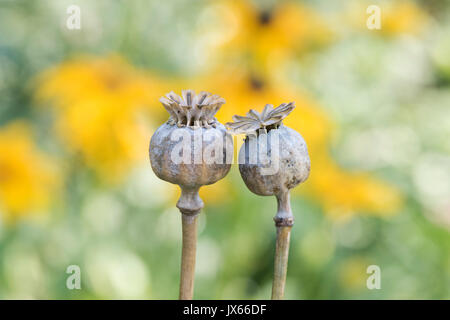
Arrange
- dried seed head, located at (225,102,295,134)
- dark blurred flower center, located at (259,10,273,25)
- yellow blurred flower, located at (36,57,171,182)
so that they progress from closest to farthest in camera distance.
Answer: dried seed head, located at (225,102,295,134) → yellow blurred flower, located at (36,57,171,182) → dark blurred flower center, located at (259,10,273,25)

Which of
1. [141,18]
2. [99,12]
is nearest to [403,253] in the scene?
[141,18]

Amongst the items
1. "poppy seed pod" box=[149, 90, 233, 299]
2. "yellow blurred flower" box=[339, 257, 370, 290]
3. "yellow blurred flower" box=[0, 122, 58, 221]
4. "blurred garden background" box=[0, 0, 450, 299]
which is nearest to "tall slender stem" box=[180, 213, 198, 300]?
"poppy seed pod" box=[149, 90, 233, 299]

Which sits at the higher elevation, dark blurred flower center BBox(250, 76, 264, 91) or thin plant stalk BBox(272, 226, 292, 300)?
dark blurred flower center BBox(250, 76, 264, 91)

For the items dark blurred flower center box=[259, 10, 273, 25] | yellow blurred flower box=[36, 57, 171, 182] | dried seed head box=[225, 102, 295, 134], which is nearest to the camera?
dried seed head box=[225, 102, 295, 134]

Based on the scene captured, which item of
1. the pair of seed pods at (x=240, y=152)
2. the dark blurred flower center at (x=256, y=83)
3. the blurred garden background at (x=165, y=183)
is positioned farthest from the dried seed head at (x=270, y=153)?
the dark blurred flower center at (x=256, y=83)

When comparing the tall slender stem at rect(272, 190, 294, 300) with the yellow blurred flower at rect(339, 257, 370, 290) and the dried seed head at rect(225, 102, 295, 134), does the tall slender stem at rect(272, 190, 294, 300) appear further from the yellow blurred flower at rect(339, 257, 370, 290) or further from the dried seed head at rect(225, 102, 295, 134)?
the yellow blurred flower at rect(339, 257, 370, 290)

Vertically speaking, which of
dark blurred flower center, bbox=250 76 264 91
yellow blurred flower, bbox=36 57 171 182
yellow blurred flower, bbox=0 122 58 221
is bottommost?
yellow blurred flower, bbox=0 122 58 221

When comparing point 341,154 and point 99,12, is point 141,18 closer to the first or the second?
point 99,12

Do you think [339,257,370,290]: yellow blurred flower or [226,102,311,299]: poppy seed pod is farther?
[339,257,370,290]: yellow blurred flower

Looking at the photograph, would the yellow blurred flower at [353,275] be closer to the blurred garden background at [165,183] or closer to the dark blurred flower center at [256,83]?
the blurred garden background at [165,183]
